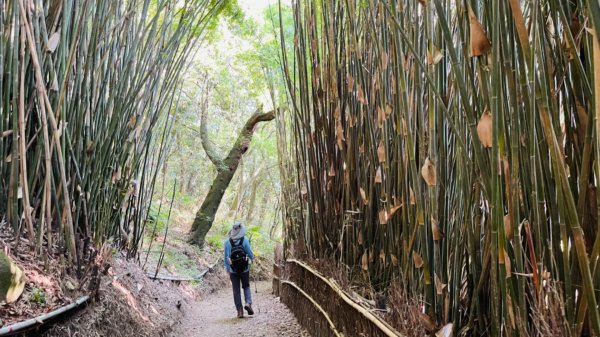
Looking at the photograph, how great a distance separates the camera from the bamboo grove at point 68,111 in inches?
68.7

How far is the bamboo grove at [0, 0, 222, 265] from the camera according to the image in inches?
68.7

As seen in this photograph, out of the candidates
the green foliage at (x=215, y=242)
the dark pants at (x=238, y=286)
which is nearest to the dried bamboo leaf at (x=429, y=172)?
the dark pants at (x=238, y=286)

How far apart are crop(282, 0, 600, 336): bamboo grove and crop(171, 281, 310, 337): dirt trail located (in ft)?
5.41

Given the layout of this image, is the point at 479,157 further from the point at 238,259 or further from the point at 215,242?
the point at 215,242

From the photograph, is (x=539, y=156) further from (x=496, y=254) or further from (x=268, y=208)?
(x=268, y=208)

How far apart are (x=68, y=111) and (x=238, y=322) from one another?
8.99 ft

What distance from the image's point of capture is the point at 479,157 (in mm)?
928

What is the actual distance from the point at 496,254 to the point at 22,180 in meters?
1.49

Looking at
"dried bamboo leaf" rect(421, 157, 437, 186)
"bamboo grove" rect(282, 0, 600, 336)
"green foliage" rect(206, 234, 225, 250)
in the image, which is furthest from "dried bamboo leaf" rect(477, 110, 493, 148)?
"green foliage" rect(206, 234, 225, 250)

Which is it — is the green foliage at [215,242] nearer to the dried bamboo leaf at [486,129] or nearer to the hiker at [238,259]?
the hiker at [238,259]

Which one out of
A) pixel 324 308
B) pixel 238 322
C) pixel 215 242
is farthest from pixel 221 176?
pixel 324 308

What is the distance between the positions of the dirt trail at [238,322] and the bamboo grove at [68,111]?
61.1 inches

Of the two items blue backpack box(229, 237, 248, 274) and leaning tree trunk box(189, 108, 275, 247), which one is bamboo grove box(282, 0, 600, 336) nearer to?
blue backpack box(229, 237, 248, 274)

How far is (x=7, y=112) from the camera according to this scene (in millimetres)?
1794
